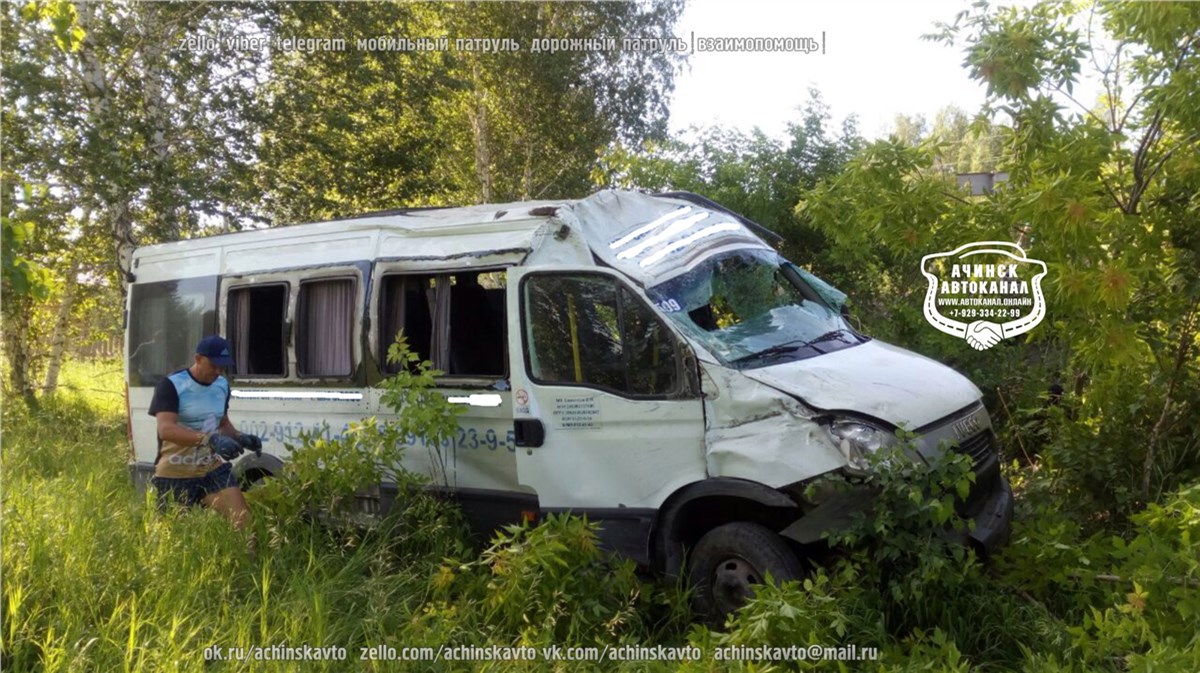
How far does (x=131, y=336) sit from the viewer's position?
7008 mm

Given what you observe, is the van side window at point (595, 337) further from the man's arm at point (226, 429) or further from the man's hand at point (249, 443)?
the man's arm at point (226, 429)

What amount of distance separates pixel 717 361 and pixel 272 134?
9.58 m

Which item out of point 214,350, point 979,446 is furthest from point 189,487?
point 979,446

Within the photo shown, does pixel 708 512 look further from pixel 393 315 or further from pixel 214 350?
pixel 214 350

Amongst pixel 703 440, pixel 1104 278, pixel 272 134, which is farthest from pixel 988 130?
pixel 272 134

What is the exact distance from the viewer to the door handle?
15.4 ft

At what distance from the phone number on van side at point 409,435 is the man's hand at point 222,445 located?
379 mm

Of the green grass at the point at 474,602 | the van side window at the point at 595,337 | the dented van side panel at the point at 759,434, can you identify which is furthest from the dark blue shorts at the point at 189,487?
the dented van side panel at the point at 759,434

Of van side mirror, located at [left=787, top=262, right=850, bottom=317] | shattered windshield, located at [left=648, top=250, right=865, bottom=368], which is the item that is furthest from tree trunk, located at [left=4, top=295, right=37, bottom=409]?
van side mirror, located at [left=787, top=262, right=850, bottom=317]

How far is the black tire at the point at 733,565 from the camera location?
404cm

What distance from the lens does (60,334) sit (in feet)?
42.1

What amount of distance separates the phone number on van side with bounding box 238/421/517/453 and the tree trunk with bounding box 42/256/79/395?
808 cm

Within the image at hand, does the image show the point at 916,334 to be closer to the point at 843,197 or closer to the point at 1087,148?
the point at 843,197

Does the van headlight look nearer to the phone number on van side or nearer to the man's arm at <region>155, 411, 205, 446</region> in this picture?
the phone number on van side
